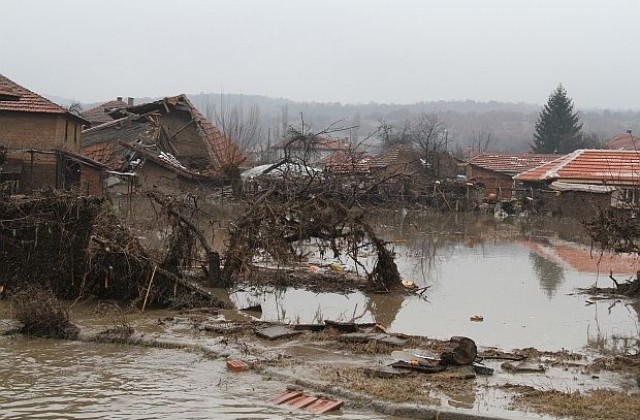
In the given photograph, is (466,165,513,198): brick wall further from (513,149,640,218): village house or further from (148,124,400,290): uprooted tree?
(148,124,400,290): uprooted tree

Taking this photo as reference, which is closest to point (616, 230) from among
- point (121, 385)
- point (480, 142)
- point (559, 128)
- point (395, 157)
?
point (121, 385)

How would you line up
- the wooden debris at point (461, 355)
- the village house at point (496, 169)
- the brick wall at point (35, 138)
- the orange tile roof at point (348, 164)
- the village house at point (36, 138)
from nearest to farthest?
the wooden debris at point (461, 355) → the orange tile roof at point (348, 164) → the village house at point (36, 138) → the brick wall at point (35, 138) → the village house at point (496, 169)

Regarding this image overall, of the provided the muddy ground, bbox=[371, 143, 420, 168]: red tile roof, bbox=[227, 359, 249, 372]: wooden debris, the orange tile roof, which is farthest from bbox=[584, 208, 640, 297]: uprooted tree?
bbox=[371, 143, 420, 168]: red tile roof

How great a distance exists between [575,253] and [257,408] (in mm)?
19033

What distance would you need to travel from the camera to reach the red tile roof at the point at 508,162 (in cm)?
5872

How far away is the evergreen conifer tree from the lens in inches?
3184

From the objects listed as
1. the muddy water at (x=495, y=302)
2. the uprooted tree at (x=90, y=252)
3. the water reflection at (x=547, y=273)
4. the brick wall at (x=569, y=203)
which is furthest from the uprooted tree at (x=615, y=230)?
the brick wall at (x=569, y=203)

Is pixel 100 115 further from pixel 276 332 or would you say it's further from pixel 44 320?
pixel 276 332

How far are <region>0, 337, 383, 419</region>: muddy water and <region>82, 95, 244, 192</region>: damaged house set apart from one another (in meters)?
28.4

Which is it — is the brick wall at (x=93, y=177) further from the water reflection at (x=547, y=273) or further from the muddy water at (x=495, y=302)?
the water reflection at (x=547, y=273)

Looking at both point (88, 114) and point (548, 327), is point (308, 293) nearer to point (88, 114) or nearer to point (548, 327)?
point (548, 327)

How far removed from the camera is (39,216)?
47.6ft

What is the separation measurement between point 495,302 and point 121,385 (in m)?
8.70

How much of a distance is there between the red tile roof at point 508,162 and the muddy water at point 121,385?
50.2 metres
